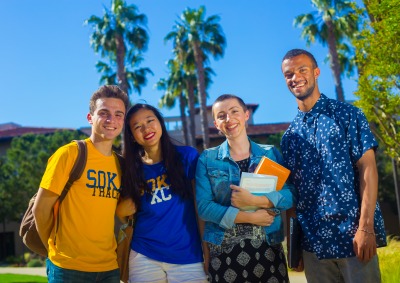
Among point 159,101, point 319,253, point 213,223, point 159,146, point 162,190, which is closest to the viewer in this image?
point 319,253

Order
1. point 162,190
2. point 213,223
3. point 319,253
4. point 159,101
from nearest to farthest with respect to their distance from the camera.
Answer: point 319,253 → point 213,223 → point 162,190 → point 159,101

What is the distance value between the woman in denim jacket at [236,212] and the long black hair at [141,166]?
218mm

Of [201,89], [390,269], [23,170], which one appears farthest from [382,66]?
[23,170]

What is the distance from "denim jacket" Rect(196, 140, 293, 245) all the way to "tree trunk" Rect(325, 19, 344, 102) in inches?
825

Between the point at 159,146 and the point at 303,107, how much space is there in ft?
4.23

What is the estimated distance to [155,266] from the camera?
3814 mm

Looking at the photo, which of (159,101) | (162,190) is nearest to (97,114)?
(162,190)

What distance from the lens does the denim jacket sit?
3.53 meters

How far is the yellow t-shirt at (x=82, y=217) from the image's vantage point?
144 inches

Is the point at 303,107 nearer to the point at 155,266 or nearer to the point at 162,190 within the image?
the point at 162,190

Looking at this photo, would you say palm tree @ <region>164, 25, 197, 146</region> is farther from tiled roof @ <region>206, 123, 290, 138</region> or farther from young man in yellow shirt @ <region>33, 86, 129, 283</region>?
young man in yellow shirt @ <region>33, 86, 129, 283</region>

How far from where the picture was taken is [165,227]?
3.86 m

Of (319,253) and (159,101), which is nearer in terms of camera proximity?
(319,253)

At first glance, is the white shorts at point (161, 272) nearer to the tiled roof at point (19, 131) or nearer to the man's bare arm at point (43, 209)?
the man's bare arm at point (43, 209)
